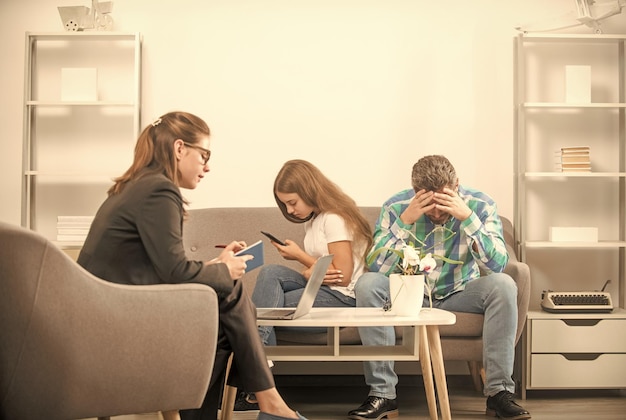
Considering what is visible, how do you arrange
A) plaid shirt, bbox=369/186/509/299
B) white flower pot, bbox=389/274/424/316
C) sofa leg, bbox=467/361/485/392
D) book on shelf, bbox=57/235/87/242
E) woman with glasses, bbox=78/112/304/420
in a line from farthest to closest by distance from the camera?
book on shelf, bbox=57/235/87/242 → sofa leg, bbox=467/361/485/392 → plaid shirt, bbox=369/186/509/299 → white flower pot, bbox=389/274/424/316 → woman with glasses, bbox=78/112/304/420

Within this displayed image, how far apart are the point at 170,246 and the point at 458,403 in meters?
1.96

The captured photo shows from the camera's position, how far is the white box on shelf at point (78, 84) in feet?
14.6

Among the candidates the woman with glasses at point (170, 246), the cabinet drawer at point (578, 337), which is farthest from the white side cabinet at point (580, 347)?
the woman with glasses at point (170, 246)

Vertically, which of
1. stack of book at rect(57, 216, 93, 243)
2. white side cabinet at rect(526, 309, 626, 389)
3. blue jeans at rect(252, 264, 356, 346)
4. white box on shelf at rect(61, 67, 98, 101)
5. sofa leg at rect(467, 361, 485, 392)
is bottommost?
sofa leg at rect(467, 361, 485, 392)

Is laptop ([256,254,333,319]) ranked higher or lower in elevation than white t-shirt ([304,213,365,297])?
lower

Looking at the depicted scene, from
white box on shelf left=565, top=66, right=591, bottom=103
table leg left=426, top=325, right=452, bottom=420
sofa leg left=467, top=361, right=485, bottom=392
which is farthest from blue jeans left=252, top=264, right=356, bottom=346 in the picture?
white box on shelf left=565, top=66, right=591, bottom=103

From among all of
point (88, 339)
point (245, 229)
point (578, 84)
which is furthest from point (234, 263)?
point (578, 84)

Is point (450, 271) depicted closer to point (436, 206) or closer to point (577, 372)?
point (436, 206)

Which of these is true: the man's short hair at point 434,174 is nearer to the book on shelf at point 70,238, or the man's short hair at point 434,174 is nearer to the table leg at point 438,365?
the table leg at point 438,365

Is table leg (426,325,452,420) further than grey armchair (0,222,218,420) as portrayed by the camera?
Yes

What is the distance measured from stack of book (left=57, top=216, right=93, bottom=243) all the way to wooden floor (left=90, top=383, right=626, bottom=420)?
106 centimetres

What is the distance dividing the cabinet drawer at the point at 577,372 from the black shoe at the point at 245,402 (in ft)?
4.26

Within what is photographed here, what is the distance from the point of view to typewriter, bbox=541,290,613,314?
13.3ft

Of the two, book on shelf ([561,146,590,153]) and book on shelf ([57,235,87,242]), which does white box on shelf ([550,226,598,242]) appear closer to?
book on shelf ([561,146,590,153])
